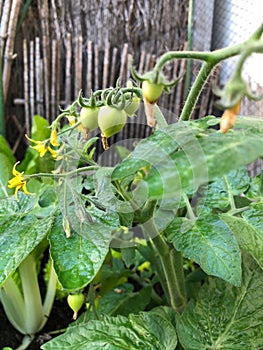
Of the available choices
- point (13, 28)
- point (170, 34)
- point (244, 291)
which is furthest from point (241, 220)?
point (170, 34)

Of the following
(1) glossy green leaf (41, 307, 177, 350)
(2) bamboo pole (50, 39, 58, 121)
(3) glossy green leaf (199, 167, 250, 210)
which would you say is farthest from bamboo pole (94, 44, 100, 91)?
(1) glossy green leaf (41, 307, 177, 350)

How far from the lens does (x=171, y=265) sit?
1.89 feet

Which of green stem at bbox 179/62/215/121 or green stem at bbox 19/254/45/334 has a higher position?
green stem at bbox 179/62/215/121

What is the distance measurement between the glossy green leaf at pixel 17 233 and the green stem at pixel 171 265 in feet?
0.39

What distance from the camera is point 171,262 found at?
0.57 meters

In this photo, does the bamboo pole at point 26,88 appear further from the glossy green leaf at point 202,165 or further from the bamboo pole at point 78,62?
the glossy green leaf at point 202,165

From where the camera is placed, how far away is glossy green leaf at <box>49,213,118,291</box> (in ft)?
1.36

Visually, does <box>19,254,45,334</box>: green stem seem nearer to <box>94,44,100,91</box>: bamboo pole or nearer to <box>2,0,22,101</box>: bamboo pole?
<box>2,0,22,101</box>: bamboo pole

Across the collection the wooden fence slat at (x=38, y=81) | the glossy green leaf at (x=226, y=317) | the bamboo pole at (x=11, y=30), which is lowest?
the glossy green leaf at (x=226, y=317)

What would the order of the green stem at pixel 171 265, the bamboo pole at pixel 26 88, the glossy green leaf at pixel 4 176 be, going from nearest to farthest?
the green stem at pixel 171 265, the glossy green leaf at pixel 4 176, the bamboo pole at pixel 26 88

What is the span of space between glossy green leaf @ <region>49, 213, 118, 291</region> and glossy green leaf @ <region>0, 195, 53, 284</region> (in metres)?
0.02

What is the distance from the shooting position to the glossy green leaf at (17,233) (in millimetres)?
450

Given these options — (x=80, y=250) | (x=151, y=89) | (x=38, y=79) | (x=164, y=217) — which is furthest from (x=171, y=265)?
(x=38, y=79)

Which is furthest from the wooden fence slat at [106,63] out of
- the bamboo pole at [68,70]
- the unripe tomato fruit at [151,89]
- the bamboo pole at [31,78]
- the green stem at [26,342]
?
the unripe tomato fruit at [151,89]
